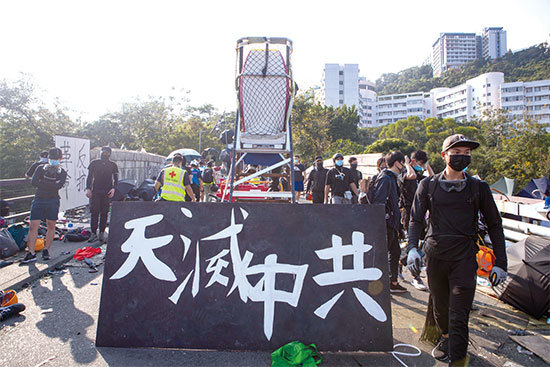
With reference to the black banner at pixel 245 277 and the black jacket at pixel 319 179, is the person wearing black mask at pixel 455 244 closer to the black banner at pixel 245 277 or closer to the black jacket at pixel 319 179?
the black banner at pixel 245 277

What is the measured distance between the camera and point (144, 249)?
9.96 ft

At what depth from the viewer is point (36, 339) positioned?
312 centimetres

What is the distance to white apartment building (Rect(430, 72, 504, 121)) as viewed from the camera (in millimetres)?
98688

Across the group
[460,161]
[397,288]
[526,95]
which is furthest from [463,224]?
[526,95]

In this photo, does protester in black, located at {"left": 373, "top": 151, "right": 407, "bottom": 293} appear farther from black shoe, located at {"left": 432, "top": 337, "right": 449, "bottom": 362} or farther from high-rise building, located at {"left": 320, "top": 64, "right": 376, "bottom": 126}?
high-rise building, located at {"left": 320, "top": 64, "right": 376, "bottom": 126}

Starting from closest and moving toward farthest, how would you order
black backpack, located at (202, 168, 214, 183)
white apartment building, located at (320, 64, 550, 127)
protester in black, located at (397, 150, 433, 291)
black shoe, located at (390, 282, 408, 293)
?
black shoe, located at (390, 282, 408, 293) < protester in black, located at (397, 150, 433, 291) < black backpack, located at (202, 168, 214, 183) < white apartment building, located at (320, 64, 550, 127)

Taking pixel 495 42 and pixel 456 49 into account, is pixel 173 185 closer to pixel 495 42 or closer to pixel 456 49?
pixel 456 49

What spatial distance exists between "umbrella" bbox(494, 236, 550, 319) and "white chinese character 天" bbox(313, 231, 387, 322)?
2.21 meters

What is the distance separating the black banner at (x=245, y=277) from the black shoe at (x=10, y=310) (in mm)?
1437

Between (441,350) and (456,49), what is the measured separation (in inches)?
8431

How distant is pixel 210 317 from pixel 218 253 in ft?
1.72

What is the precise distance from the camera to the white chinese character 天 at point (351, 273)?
2.86 metres

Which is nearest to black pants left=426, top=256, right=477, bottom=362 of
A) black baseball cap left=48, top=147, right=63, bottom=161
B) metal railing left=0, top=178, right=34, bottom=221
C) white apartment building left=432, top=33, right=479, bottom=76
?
black baseball cap left=48, top=147, right=63, bottom=161

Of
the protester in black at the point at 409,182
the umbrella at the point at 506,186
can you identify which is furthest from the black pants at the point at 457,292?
the umbrella at the point at 506,186
